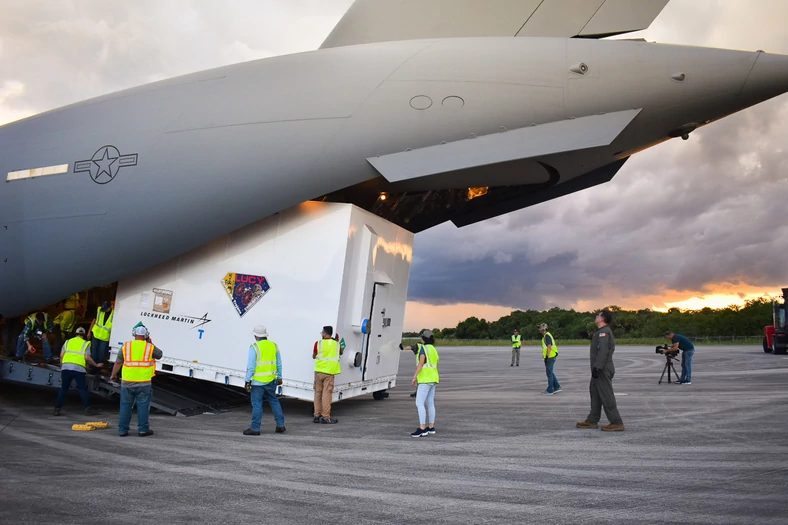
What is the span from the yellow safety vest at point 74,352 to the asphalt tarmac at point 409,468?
3.21ft

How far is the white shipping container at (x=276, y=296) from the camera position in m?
10.2

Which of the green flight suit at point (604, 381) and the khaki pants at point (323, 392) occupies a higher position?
the green flight suit at point (604, 381)

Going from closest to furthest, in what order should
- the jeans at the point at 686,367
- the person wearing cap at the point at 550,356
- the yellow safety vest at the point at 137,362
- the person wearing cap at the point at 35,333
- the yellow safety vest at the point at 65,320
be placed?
the yellow safety vest at the point at 137,362, the person wearing cap at the point at 35,333, the yellow safety vest at the point at 65,320, the person wearing cap at the point at 550,356, the jeans at the point at 686,367

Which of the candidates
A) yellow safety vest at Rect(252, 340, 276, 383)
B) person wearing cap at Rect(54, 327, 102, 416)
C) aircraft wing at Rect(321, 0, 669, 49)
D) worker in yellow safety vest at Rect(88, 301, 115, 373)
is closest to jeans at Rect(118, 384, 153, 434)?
yellow safety vest at Rect(252, 340, 276, 383)

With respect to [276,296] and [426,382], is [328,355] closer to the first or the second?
[276,296]

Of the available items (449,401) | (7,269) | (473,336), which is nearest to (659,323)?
(473,336)

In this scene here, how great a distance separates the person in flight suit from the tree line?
60683 mm

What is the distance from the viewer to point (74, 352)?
34.4 feet

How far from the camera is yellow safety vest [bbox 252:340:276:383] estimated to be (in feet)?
29.1

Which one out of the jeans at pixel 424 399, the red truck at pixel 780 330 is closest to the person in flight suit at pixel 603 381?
the jeans at pixel 424 399

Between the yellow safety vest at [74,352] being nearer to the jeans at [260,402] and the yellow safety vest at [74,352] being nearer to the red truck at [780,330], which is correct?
the jeans at [260,402]

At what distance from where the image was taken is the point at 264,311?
10.5 m

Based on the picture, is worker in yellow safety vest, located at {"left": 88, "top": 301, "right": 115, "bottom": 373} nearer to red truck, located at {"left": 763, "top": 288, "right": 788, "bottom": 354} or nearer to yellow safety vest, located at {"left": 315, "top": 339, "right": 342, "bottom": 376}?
yellow safety vest, located at {"left": 315, "top": 339, "right": 342, "bottom": 376}

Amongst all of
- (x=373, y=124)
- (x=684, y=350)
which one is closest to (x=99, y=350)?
(x=373, y=124)
